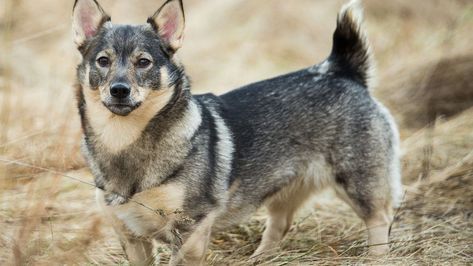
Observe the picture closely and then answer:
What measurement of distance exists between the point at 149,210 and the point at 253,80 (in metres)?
5.54

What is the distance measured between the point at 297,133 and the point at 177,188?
113 centimetres

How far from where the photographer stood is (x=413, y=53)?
30.6ft

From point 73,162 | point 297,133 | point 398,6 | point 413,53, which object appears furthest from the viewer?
point 398,6

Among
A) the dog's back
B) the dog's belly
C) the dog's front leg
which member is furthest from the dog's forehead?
the dog's front leg

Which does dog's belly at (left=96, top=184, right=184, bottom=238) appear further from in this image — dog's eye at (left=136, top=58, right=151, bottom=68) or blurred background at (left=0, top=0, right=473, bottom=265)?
dog's eye at (left=136, top=58, right=151, bottom=68)

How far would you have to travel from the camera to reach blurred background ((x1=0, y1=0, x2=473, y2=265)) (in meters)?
3.90

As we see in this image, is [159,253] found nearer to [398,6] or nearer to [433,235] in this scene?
[433,235]

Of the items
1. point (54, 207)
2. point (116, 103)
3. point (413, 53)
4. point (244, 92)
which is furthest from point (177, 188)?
point (413, 53)

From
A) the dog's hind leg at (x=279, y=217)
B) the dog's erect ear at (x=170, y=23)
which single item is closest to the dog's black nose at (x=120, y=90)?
the dog's erect ear at (x=170, y=23)

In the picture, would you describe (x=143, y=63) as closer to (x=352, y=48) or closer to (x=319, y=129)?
(x=319, y=129)

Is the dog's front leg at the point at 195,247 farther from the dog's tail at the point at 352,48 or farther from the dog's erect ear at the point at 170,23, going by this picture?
the dog's tail at the point at 352,48

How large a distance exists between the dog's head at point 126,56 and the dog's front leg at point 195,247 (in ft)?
2.57

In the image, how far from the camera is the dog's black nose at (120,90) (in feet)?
13.6

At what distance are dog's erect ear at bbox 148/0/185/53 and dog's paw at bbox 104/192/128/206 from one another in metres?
0.96
